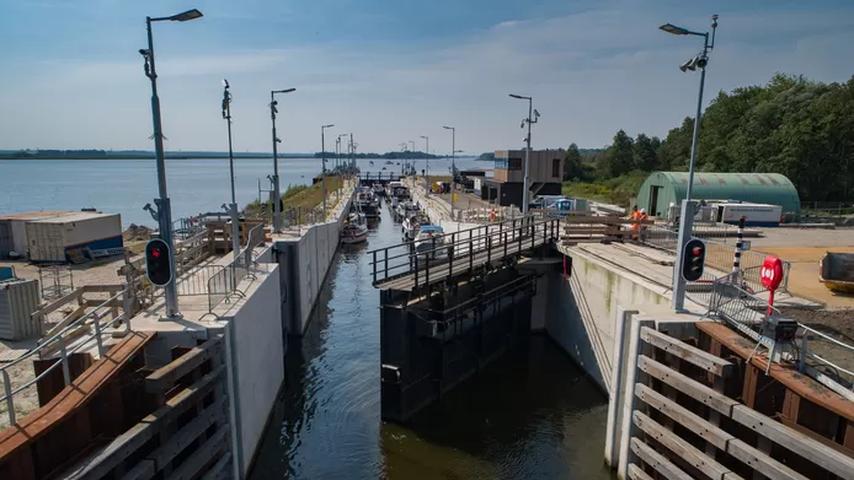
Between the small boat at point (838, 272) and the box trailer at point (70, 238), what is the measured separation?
89.4 feet

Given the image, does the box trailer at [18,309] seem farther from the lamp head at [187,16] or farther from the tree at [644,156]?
the tree at [644,156]

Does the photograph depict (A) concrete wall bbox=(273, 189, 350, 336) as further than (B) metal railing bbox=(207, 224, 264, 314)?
Yes

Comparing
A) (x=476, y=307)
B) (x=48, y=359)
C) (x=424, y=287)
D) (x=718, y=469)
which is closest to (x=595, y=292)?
(x=476, y=307)

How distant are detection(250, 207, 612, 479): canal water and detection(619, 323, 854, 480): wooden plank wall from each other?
233cm

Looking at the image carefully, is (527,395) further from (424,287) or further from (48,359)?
(48,359)

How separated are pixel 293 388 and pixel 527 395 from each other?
761 cm

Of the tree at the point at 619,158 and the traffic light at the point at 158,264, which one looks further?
the tree at the point at 619,158

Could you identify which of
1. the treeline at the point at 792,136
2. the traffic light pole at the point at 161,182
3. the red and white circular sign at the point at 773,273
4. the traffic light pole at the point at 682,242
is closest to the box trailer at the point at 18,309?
the traffic light pole at the point at 161,182

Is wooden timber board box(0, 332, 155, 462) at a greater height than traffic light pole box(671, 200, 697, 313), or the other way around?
traffic light pole box(671, 200, 697, 313)

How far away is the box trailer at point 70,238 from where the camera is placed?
22203 millimetres

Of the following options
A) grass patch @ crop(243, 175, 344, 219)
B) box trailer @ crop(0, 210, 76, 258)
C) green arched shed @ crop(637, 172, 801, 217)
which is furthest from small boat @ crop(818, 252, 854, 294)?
box trailer @ crop(0, 210, 76, 258)

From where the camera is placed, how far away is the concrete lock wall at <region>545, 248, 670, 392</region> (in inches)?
586

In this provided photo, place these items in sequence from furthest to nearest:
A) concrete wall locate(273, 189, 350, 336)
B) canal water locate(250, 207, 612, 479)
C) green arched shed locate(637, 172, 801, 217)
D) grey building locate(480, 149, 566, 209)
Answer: grey building locate(480, 149, 566, 209), green arched shed locate(637, 172, 801, 217), concrete wall locate(273, 189, 350, 336), canal water locate(250, 207, 612, 479)

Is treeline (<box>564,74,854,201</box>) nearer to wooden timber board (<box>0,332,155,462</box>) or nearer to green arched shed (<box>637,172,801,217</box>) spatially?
green arched shed (<box>637,172,801,217</box>)
